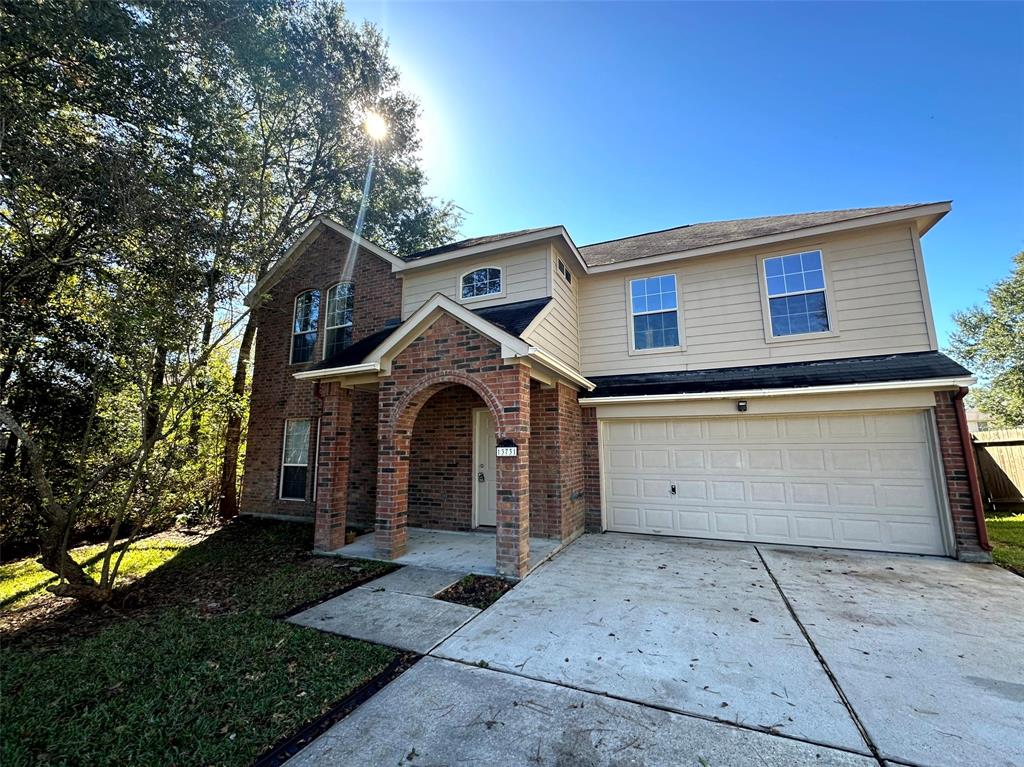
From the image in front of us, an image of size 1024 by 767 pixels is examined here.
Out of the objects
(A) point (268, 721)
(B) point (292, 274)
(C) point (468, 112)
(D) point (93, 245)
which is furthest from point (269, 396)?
(A) point (268, 721)

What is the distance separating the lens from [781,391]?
664 centimetres

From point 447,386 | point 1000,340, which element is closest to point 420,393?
point 447,386

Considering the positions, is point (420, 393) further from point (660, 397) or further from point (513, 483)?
point (660, 397)

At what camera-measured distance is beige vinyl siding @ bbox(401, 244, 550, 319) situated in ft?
25.9

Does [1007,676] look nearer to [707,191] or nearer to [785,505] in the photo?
[785,505]

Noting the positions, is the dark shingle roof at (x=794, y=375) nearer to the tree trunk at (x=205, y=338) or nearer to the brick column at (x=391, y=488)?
the brick column at (x=391, y=488)

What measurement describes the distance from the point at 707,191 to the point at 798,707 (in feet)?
35.5

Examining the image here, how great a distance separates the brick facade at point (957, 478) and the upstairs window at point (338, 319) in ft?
36.7

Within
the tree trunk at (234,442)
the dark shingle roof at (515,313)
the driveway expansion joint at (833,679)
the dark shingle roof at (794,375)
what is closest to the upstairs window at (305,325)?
the tree trunk at (234,442)

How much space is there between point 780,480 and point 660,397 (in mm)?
2416

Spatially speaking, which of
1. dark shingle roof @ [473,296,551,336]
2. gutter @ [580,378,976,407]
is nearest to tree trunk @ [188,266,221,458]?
dark shingle roof @ [473,296,551,336]

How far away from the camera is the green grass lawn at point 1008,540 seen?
19.0 ft

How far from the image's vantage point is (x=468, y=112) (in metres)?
8.80

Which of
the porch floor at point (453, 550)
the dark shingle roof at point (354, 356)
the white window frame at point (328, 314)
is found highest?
the white window frame at point (328, 314)
